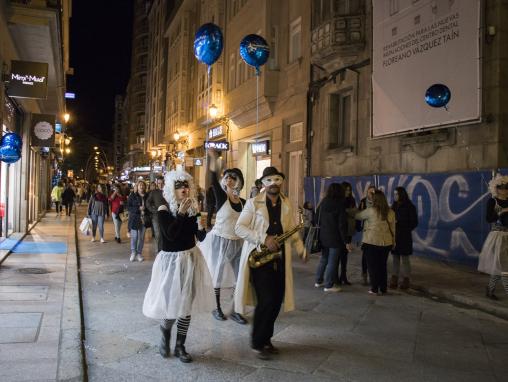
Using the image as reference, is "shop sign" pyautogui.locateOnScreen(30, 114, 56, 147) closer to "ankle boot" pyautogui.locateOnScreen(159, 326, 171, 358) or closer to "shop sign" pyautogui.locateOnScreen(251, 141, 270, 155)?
"shop sign" pyautogui.locateOnScreen(251, 141, 270, 155)

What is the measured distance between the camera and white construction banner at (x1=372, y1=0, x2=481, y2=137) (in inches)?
432

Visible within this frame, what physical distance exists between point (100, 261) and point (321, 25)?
386 inches

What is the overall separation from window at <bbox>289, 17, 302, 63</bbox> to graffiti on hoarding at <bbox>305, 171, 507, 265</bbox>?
7835mm

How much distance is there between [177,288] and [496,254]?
533 centimetres

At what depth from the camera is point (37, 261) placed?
1108cm

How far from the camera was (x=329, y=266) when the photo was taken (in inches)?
336

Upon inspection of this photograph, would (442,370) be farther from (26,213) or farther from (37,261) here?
(26,213)

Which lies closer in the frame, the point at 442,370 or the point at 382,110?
the point at 442,370

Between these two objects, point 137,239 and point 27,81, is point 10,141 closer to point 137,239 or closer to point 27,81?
point 27,81

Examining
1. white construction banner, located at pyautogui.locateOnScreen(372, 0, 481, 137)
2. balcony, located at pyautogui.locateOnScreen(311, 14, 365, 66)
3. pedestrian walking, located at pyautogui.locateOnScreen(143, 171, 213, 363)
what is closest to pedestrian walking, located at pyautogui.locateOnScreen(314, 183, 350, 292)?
pedestrian walking, located at pyautogui.locateOnScreen(143, 171, 213, 363)

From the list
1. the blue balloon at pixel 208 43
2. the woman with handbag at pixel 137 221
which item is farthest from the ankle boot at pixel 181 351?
the blue balloon at pixel 208 43

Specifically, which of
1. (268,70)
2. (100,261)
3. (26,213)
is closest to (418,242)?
(100,261)

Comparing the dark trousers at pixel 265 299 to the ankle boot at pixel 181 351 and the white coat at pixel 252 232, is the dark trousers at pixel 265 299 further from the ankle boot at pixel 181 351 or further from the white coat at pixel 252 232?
the ankle boot at pixel 181 351

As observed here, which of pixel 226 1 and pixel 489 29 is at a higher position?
pixel 226 1
